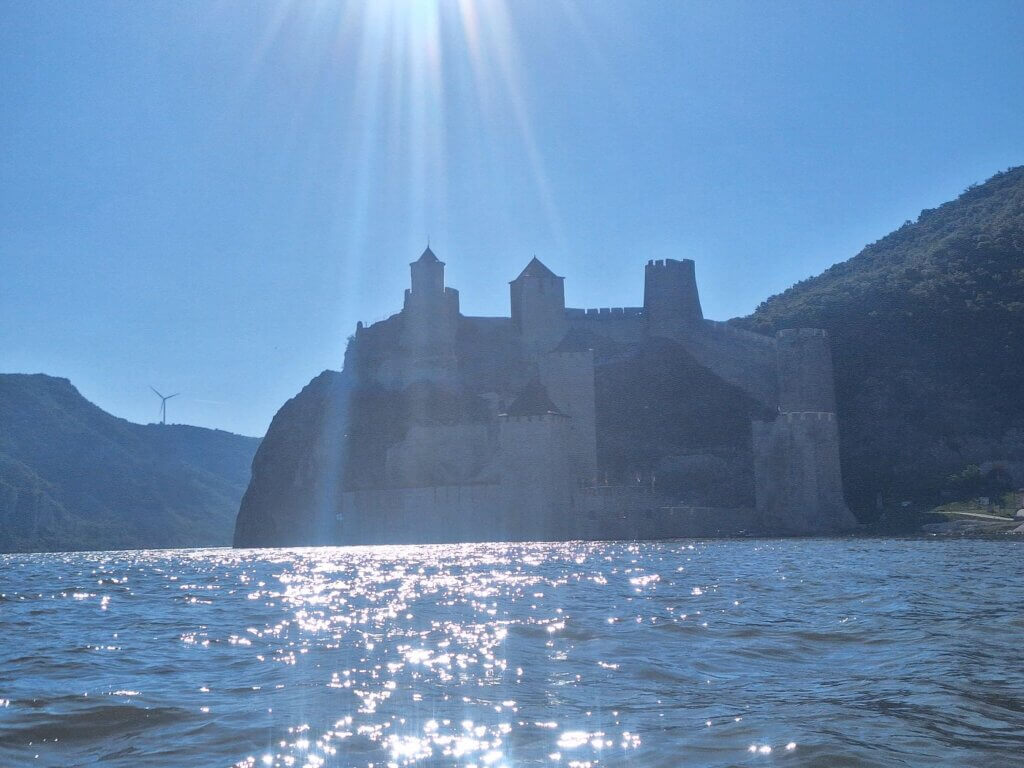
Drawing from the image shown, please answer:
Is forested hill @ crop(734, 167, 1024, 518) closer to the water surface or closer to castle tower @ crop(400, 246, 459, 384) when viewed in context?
castle tower @ crop(400, 246, 459, 384)

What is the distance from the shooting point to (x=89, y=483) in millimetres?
76312

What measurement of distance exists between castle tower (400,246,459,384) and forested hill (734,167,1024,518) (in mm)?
16454

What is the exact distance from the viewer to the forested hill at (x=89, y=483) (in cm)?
6594

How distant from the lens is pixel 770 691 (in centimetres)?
760

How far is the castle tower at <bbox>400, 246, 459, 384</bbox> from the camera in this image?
5253 centimetres

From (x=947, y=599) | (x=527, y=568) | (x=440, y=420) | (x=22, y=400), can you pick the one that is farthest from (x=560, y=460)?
(x=22, y=400)

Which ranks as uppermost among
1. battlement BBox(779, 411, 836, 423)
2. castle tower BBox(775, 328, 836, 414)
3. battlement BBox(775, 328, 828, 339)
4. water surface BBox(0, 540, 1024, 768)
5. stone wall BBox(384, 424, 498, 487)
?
battlement BBox(775, 328, 828, 339)

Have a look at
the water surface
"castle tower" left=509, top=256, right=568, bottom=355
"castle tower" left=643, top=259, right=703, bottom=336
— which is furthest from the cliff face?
the water surface

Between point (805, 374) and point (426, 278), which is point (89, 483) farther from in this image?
point (805, 374)

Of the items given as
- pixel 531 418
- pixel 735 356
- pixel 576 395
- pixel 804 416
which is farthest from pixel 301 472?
pixel 804 416

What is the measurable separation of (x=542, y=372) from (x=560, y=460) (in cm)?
531

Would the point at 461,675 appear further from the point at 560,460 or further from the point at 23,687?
the point at 560,460

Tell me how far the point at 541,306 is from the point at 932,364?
18348 mm

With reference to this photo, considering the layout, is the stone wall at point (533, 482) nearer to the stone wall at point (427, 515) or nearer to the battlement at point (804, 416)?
the stone wall at point (427, 515)
